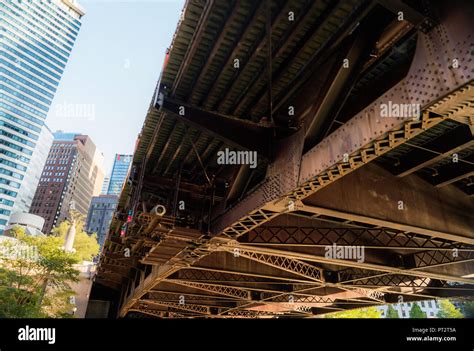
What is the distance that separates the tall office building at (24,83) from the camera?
113750 millimetres

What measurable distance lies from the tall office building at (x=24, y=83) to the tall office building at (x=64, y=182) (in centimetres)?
2450

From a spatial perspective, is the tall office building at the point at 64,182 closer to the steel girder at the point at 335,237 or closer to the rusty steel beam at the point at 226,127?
the steel girder at the point at 335,237

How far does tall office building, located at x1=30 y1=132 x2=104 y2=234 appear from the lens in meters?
146

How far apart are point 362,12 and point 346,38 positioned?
69cm

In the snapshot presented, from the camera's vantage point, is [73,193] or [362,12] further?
[73,193]

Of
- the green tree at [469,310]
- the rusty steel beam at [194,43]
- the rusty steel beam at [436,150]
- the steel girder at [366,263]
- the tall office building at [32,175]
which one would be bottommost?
the steel girder at [366,263]

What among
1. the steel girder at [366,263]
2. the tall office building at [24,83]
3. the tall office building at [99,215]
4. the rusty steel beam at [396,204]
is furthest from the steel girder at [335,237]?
the tall office building at [99,215]

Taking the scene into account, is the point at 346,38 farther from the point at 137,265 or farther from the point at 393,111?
the point at 137,265

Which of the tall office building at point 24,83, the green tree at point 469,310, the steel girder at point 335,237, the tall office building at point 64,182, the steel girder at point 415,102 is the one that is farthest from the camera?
the tall office building at point 64,182

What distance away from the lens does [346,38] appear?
684cm

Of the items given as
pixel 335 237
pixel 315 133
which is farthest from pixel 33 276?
pixel 315 133

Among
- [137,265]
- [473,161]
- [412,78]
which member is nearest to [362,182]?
[473,161]

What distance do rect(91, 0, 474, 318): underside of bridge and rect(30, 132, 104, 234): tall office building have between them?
147 metres

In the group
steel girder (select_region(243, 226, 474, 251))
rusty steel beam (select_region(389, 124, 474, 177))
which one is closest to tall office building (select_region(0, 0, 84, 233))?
steel girder (select_region(243, 226, 474, 251))
